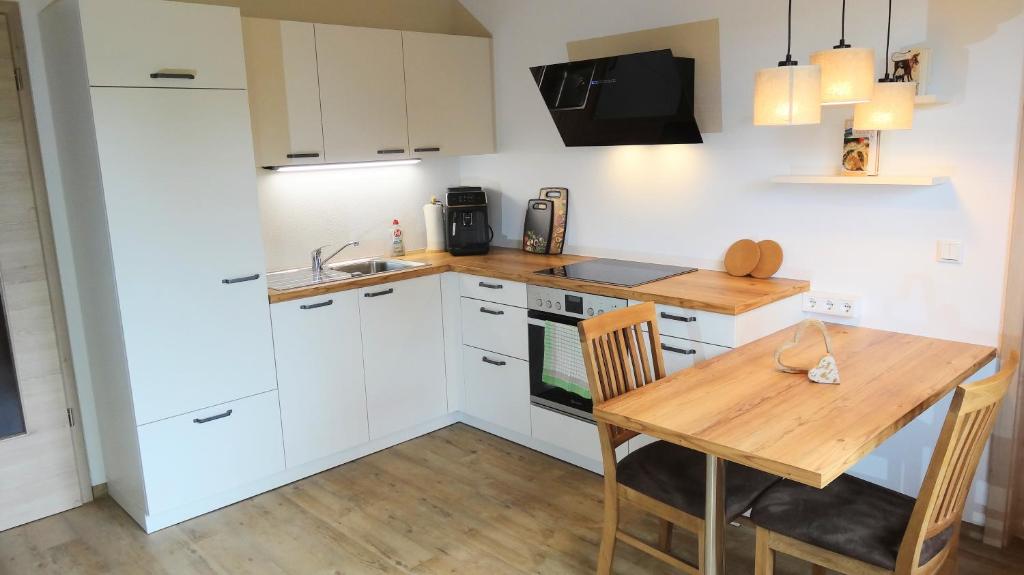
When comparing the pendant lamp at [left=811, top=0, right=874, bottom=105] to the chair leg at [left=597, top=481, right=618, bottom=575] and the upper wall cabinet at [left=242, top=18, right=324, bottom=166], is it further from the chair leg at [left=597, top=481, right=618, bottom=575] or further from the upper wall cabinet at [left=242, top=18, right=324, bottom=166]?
the upper wall cabinet at [left=242, top=18, right=324, bottom=166]

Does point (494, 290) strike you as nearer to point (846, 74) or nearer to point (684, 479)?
point (684, 479)

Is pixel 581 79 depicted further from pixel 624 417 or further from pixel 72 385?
pixel 72 385

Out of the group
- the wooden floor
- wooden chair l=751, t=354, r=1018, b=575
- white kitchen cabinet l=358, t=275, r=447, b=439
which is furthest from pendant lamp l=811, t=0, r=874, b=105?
white kitchen cabinet l=358, t=275, r=447, b=439

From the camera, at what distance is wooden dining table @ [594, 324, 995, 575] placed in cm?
180

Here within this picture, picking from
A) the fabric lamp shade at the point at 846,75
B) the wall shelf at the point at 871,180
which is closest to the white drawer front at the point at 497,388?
the wall shelf at the point at 871,180

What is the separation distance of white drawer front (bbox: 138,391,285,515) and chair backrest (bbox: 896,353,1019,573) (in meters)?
2.59

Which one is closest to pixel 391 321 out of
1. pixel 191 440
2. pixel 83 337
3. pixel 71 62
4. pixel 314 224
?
pixel 314 224

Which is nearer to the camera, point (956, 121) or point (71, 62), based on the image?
point (956, 121)

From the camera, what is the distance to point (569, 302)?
3.40 metres

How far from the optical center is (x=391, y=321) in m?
3.77

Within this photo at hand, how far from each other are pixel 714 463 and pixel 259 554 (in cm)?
188

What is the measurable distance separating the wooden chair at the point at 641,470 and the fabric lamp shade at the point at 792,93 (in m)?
0.81

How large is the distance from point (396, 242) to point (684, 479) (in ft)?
7.97

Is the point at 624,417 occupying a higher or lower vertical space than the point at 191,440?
higher
